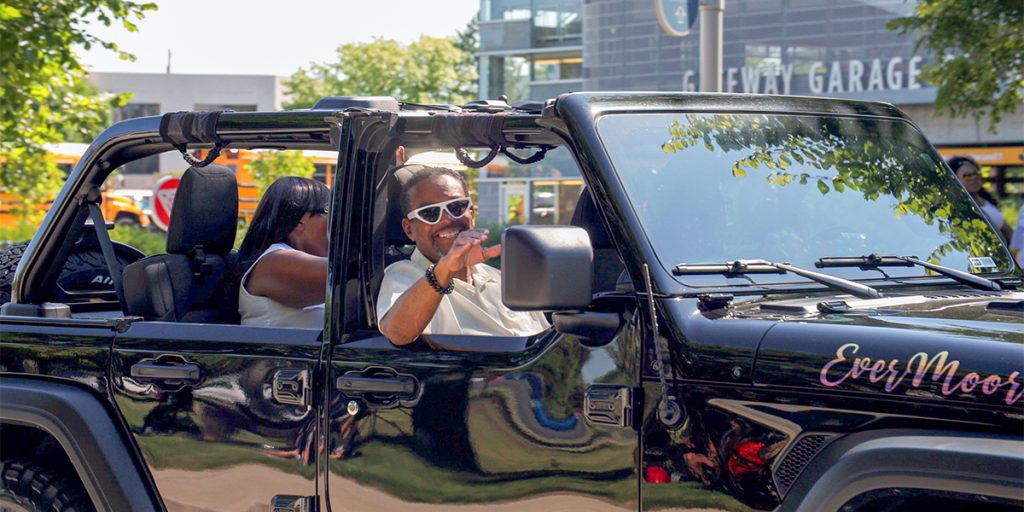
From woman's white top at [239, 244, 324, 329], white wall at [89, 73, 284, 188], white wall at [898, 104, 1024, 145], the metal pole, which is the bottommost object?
woman's white top at [239, 244, 324, 329]

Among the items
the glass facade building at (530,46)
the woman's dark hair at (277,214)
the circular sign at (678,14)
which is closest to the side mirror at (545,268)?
the woman's dark hair at (277,214)

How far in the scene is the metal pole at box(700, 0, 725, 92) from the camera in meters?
9.10

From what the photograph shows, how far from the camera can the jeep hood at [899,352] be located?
2.60 meters

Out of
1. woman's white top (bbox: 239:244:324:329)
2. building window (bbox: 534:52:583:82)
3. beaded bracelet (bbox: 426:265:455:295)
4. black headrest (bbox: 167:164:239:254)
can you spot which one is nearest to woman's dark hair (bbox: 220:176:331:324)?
Result: black headrest (bbox: 167:164:239:254)

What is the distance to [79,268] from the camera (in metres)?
5.11

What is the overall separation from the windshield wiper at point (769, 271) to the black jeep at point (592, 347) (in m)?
0.01

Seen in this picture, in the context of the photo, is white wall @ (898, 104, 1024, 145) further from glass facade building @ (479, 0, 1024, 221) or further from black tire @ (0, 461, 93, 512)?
black tire @ (0, 461, 93, 512)

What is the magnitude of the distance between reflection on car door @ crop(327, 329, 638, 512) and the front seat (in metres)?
1.00

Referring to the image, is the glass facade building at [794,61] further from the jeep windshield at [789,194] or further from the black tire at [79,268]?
the jeep windshield at [789,194]

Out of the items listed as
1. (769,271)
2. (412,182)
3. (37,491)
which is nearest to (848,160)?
(769,271)

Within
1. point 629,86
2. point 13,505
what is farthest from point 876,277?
point 629,86

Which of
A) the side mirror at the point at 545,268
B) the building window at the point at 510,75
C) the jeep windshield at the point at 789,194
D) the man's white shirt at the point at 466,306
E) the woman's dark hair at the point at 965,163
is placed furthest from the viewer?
the building window at the point at 510,75

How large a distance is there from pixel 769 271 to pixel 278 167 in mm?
15571

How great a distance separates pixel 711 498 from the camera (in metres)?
2.90
